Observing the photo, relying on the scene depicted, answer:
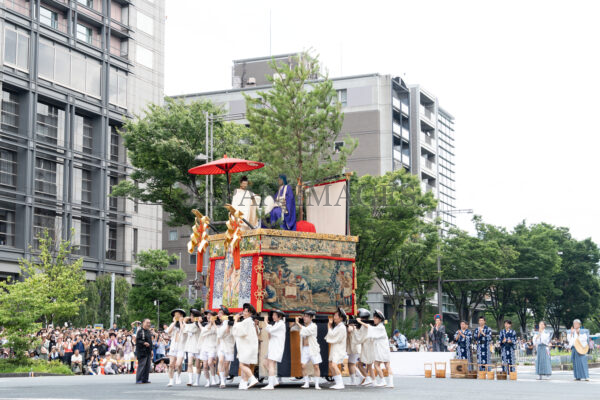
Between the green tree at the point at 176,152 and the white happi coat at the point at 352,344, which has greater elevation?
the green tree at the point at 176,152

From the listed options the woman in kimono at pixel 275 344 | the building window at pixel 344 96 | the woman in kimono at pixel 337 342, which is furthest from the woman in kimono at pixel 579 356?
the building window at pixel 344 96

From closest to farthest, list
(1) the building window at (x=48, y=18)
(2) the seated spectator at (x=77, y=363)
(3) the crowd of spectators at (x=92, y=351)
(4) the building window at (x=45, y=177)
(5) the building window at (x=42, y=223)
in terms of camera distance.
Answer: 1. (2) the seated spectator at (x=77, y=363)
2. (3) the crowd of spectators at (x=92, y=351)
3. (5) the building window at (x=42, y=223)
4. (4) the building window at (x=45, y=177)
5. (1) the building window at (x=48, y=18)

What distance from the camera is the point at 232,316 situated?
1883 centimetres

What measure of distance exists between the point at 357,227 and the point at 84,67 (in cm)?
2615

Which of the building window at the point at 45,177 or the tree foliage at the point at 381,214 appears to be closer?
the tree foliage at the point at 381,214

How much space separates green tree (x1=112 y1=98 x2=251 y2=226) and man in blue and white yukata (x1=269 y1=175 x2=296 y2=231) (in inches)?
646

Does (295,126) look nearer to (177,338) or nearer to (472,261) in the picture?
(177,338)

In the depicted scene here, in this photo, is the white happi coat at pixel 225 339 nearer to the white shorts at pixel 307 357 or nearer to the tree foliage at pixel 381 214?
the white shorts at pixel 307 357

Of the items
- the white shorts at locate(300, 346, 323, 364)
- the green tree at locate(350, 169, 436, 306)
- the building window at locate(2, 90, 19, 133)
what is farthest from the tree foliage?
the building window at locate(2, 90, 19, 133)

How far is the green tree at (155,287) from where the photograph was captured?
151 ft

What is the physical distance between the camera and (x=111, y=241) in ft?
186

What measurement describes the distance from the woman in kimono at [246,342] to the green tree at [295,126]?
344 inches

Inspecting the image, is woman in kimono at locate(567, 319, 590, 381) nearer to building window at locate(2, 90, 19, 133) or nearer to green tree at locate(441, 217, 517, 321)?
green tree at locate(441, 217, 517, 321)

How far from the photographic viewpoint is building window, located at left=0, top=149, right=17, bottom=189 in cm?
4781
